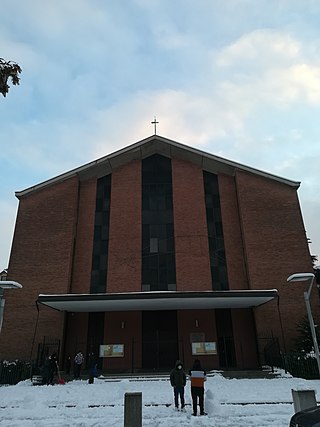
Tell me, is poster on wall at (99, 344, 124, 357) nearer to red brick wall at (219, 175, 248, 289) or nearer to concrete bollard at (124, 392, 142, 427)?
red brick wall at (219, 175, 248, 289)

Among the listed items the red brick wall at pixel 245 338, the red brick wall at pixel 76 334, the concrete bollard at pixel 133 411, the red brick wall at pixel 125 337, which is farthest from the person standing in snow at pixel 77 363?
the concrete bollard at pixel 133 411

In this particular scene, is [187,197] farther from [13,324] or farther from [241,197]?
[13,324]

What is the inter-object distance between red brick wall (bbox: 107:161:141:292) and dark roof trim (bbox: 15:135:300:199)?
3.16ft

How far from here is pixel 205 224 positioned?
85.5 ft

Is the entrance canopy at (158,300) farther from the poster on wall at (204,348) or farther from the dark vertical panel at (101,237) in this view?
the dark vertical panel at (101,237)

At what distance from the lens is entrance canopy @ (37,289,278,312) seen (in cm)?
1906

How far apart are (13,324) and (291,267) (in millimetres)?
19060

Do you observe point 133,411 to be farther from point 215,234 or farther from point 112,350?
point 215,234

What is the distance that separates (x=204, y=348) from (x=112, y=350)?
599 cm

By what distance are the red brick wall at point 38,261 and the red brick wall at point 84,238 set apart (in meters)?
0.80

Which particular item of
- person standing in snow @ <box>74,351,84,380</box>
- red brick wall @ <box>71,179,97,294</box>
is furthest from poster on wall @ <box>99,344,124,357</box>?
red brick wall @ <box>71,179,97,294</box>

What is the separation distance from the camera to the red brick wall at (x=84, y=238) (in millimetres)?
24719

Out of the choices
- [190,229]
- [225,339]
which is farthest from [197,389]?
[190,229]

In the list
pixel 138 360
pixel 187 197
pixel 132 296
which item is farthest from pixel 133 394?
pixel 187 197
